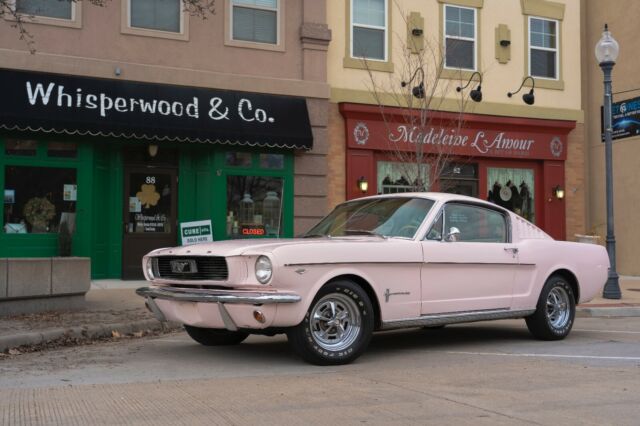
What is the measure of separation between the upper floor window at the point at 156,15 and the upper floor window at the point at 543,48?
366 inches

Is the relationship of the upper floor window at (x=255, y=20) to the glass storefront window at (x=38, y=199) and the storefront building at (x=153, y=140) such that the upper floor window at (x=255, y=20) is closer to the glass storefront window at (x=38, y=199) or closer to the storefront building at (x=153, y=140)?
the storefront building at (x=153, y=140)

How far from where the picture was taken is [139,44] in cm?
1444

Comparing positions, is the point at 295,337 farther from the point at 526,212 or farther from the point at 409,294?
the point at 526,212

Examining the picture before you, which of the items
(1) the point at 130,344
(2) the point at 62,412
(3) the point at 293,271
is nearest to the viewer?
(2) the point at 62,412

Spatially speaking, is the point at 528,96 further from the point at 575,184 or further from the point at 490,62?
the point at 575,184

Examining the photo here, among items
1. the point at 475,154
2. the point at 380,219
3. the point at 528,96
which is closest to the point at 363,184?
the point at 475,154

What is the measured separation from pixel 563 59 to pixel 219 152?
9.94 metres

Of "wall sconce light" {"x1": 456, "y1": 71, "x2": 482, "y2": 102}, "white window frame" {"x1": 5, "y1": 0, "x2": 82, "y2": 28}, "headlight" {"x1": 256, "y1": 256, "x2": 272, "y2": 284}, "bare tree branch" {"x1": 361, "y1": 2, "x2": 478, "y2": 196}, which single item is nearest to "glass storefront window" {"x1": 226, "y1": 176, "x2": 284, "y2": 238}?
"bare tree branch" {"x1": 361, "y1": 2, "x2": 478, "y2": 196}

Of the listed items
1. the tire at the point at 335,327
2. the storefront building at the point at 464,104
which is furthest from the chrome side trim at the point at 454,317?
the storefront building at the point at 464,104

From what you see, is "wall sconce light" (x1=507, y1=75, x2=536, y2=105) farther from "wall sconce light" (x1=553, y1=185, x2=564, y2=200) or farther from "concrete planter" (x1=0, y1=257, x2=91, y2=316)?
"concrete planter" (x1=0, y1=257, x2=91, y2=316)

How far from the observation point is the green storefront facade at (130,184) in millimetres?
13609

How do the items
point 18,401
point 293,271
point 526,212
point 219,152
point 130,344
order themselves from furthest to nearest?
point 526,212 < point 219,152 < point 130,344 < point 293,271 < point 18,401

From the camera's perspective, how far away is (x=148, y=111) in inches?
548

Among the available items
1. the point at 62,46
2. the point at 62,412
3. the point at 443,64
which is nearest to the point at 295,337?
the point at 62,412
